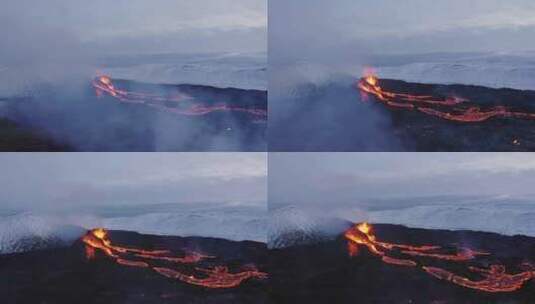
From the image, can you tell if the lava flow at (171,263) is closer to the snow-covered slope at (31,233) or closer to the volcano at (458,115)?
the snow-covered slope at (31,233)

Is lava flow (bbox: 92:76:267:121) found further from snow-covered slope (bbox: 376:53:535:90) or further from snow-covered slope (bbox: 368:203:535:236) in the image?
snow-covered slope (bbox: 376:53:535:90)

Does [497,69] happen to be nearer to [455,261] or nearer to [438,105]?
[438,105]

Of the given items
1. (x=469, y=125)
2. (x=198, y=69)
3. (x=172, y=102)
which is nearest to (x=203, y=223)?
(x=172, y=102)

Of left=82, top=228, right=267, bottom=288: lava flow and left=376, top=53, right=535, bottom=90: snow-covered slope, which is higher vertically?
left=376, top=53, right=535, bottom=90: snow-covered slope

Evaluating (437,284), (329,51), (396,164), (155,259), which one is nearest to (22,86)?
(155,259)

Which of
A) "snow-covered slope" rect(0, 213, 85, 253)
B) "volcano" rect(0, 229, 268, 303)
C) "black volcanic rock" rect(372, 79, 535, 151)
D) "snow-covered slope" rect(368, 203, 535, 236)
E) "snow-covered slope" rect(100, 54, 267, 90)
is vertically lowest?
"volcano" rect(0, 229, 268, 303)

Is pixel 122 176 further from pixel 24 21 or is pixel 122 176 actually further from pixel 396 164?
pixel 396 164

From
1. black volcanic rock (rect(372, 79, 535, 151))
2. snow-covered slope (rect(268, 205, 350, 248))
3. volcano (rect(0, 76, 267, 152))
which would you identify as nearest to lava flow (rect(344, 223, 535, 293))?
snow-covered slope (rect(268, 205, 350, 248))
